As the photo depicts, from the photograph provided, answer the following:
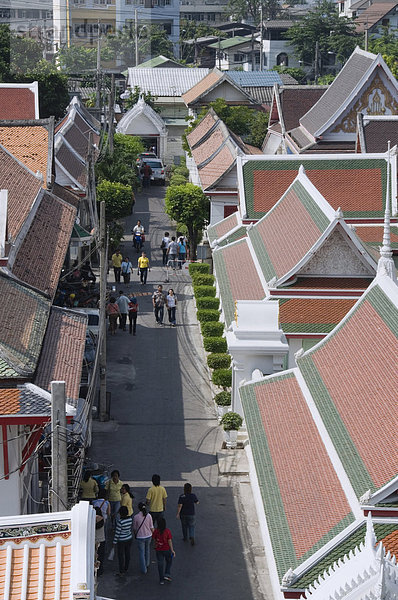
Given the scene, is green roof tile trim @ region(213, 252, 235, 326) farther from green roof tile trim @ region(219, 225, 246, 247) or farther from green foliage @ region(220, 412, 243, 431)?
green foliage @ region(220, 412, 243, 431)

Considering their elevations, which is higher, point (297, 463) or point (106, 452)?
point (297, 463)

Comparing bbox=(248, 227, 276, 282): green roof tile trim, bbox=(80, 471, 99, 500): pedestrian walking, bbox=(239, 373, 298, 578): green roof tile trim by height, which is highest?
bbox=(248, 227, 276, 282): green roof tile trim

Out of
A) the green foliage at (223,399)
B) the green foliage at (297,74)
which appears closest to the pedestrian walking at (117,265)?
the green foliage at (223,399)

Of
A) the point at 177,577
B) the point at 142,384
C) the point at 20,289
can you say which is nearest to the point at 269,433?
the point at 177,577

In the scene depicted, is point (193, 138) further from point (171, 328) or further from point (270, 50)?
point (270, 50)

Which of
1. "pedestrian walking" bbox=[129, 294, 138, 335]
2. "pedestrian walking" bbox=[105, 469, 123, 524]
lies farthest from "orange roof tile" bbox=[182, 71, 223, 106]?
"pedestrian walking" bbox=[105, 469, 123, 524]
